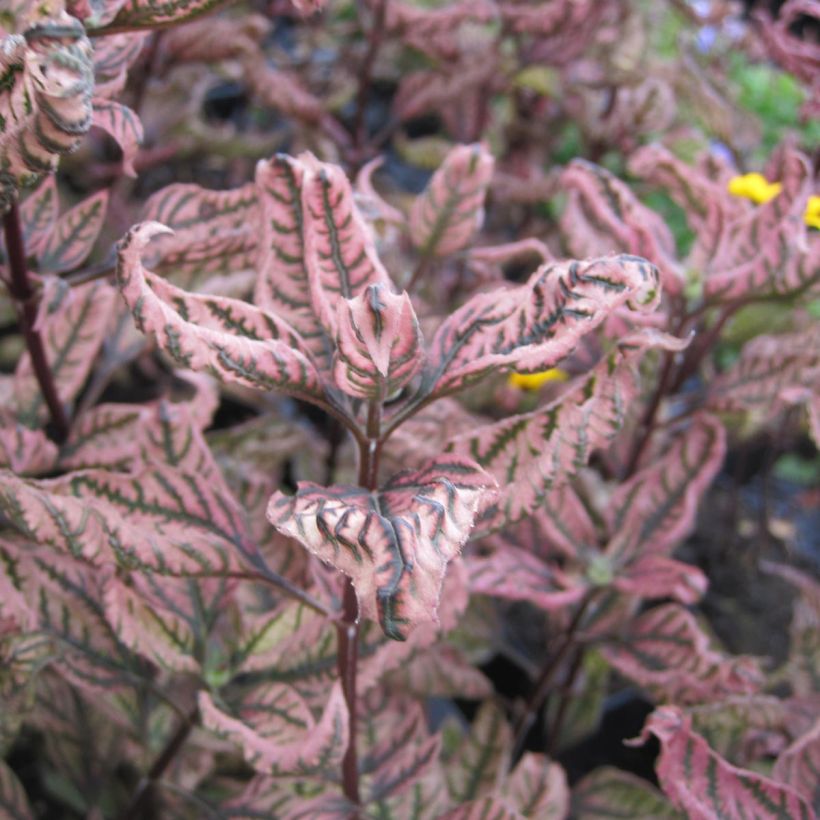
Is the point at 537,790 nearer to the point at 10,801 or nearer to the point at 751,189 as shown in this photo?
the point at 10,801

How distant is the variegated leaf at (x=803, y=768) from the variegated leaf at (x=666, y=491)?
0.88ft

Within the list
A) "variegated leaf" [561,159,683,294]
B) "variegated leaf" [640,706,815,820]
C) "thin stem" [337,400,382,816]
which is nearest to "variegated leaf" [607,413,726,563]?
"variegated leaf" [561,159,683,294]

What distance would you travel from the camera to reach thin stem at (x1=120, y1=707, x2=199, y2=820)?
0.94m

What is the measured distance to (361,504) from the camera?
2.01 feet

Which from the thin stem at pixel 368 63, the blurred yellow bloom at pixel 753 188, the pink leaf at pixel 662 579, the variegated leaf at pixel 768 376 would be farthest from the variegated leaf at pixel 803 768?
the thin stem at pixel 368 63

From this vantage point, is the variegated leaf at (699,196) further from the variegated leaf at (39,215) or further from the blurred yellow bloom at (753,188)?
the variegated leaf at (39,215)

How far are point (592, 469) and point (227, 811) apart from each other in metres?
0.90

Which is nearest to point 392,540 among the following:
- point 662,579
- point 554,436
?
point 554,436

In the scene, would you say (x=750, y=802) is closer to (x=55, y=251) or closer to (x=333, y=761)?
(x=333, y=761)

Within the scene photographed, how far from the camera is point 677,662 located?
1044mm

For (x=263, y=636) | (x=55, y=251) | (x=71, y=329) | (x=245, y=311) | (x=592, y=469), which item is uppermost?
(x=245, y=311)

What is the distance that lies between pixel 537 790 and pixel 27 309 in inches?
31.6

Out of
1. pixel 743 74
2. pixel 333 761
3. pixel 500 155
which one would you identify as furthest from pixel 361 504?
pixel 743 74

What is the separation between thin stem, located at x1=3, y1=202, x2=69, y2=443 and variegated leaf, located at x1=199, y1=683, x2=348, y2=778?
1.28 ft
